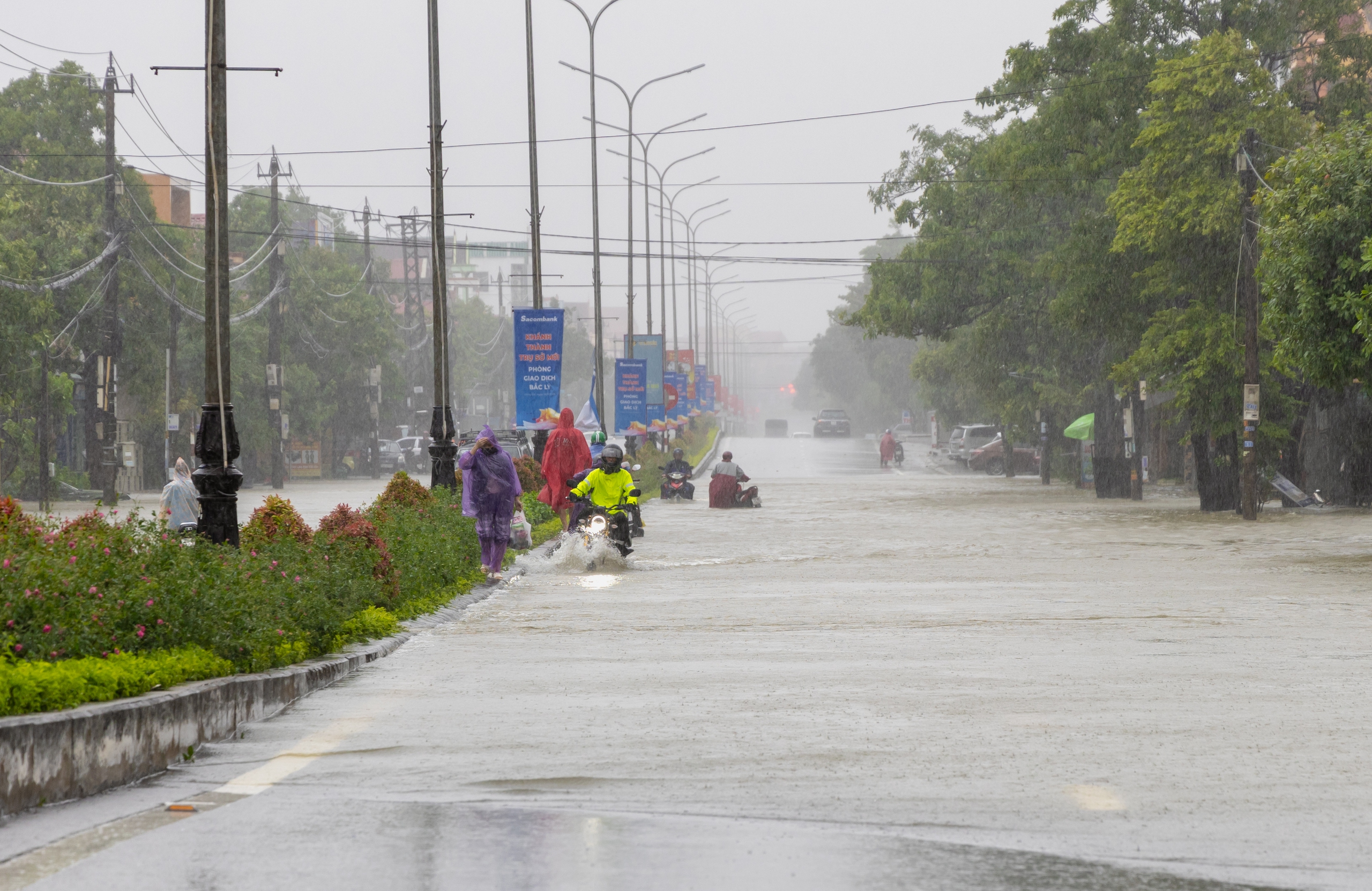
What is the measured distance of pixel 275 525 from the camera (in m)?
15.3

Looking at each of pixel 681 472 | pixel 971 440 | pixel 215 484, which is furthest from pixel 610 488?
pixel 971 440

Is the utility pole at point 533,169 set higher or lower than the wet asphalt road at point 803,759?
higher

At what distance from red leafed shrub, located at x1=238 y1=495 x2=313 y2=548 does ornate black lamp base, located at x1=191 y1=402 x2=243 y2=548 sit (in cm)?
95

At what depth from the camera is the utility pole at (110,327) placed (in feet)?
151

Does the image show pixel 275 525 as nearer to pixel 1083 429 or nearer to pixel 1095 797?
pixel 1095 797

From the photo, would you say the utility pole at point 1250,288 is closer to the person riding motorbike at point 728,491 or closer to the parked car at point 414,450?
the person riding motorbike at point 728,491

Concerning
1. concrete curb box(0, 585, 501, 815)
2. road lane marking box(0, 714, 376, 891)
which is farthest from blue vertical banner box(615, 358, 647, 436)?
road lane marking box(0, 714, 376, 891)

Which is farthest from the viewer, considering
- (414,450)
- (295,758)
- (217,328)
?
(414,450)

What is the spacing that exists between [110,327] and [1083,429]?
26449 mm

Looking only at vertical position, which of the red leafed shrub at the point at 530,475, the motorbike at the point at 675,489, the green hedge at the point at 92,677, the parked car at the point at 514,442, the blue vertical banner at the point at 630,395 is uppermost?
the blue vertical banner at the point at 630,395

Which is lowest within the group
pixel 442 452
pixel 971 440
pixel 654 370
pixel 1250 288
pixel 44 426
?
pixel 971 440

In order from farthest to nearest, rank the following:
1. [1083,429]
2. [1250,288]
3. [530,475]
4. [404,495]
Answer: [1083,429] → [1250,288] → [530,475] → [404,495]

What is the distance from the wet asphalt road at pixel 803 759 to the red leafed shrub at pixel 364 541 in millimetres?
812

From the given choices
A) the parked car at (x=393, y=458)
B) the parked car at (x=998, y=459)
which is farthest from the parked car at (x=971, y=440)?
the parked car at (x=393, y=458)
